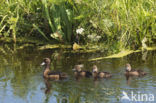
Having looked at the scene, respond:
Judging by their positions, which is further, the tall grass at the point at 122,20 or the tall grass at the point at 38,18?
the tall grass at the point at 38,18

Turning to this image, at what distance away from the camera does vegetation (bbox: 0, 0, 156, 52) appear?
11.9m

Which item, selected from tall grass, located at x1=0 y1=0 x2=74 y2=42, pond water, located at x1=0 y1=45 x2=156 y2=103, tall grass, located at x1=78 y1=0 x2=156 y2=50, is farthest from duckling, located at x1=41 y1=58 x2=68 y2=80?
tall grass, located at x1=0 y1=0 x2=74 y2=42

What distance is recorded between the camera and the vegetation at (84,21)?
11867 mm

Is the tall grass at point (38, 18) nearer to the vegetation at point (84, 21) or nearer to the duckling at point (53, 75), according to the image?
the vegetation at point (84, 21)

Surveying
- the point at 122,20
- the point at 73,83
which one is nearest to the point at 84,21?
the point at 122,20

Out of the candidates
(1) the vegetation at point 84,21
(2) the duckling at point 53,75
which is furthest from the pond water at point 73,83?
(1) the vegetation at point 84,21

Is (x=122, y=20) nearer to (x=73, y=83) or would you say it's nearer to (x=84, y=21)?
(x=84, y=21)

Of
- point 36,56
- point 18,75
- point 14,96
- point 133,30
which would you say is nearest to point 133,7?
point 133,30

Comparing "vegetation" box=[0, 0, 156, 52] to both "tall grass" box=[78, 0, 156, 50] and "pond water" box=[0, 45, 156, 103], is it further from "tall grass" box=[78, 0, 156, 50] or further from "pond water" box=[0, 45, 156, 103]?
"pond water" box=[0, 45, 156, 103]

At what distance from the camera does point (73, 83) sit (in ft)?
30.1

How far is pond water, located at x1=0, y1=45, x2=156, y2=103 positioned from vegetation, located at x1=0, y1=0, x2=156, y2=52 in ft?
2.02

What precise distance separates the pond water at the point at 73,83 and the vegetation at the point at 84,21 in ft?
2.02

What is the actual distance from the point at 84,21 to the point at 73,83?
3.94m

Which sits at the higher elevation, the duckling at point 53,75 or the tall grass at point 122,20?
the tall grass at point 122,20
